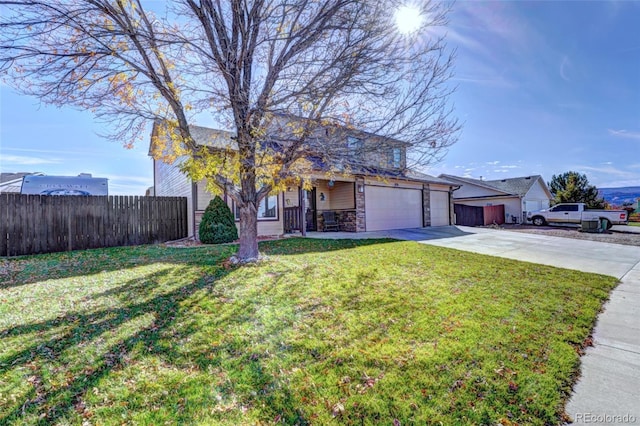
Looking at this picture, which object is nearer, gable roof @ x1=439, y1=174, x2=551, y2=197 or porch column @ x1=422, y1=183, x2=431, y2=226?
porch column @ x1=422, y1=183, x2=431, y2=226

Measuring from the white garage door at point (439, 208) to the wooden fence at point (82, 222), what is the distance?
1413 cm

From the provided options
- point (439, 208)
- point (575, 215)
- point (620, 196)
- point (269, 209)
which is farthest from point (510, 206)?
point (620, 196)

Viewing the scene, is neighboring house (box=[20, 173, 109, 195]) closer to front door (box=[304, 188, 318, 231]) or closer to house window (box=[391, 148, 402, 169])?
front door (box=[304, 188, 318, 231])

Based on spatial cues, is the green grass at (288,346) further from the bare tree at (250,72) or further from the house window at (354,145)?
the bare tree at (250,72)

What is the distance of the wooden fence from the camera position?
339 inches

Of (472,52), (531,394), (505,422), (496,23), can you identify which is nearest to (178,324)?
(505,422)

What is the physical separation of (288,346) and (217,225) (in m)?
7.76

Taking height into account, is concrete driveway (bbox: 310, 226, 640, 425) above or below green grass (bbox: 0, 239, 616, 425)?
below

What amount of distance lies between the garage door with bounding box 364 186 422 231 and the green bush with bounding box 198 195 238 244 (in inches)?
272

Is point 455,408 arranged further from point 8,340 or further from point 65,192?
point 65,192

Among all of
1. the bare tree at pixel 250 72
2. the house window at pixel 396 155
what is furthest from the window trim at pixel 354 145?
the house window at pixel 396 155

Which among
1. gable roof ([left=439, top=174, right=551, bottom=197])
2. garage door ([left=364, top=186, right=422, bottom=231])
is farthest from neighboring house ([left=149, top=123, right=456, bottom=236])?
gable roof ([left=439, top=174, right=551, bottom=197])

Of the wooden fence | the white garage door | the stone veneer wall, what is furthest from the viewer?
the white garage door

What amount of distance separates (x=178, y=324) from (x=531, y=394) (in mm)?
3643
